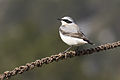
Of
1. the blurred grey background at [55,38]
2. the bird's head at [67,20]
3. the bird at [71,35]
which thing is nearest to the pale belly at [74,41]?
the bird at [71,35]

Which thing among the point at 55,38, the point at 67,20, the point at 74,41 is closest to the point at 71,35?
the point at 74,41

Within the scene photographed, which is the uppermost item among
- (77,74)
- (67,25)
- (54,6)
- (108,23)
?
(54,6)

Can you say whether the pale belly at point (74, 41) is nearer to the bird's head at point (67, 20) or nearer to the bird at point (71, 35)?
the bird at point (71, 35)

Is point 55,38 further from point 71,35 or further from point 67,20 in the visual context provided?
point 71,35

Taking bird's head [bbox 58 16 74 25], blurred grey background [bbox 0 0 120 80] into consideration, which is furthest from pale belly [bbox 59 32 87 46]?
blurred grey background [bbox 0 0 120 80]

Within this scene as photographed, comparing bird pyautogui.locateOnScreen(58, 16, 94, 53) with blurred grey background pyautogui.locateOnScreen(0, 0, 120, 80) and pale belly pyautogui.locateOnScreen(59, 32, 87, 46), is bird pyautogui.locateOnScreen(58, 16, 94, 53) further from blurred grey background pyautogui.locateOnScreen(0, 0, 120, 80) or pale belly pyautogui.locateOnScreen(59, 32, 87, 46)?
blurred grey background pyautogui.locateOnScreen(0, 0, 120, 80)

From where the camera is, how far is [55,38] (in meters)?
24.2

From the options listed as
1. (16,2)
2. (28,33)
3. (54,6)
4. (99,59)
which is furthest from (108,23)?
(28,33)

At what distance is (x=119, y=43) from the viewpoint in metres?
4.62

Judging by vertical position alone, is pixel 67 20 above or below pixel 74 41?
above

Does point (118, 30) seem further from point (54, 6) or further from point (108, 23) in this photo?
point (54, 6)

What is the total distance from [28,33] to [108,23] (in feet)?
208

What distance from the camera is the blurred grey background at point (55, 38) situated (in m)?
22.3

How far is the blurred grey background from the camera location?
22.3 m
